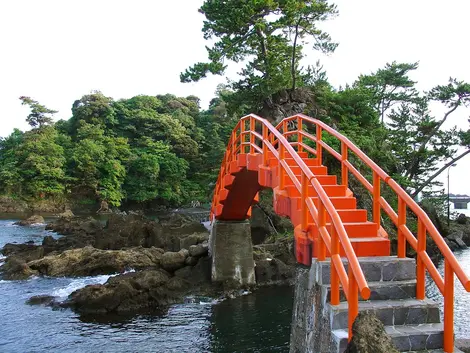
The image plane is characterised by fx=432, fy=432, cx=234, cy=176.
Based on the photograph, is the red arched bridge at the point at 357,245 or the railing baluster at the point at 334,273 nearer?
the red arched bridge at the point at 357,245

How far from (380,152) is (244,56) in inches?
393

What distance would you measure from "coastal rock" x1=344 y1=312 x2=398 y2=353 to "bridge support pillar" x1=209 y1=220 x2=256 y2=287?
1254cm

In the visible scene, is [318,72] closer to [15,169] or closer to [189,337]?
[189,337]

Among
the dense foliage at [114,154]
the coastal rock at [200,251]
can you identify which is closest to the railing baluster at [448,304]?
the coastal rock at [200,251]

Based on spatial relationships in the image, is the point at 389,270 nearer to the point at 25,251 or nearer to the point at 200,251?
the point at 200,251

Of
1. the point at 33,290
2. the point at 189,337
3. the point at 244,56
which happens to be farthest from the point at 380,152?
the point at 33,290

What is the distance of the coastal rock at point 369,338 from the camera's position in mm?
3631

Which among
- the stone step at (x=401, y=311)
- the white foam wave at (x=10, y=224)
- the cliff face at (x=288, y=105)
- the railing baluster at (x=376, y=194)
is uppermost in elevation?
the cliff face at (x=288, y=105)

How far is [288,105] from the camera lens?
2786 centimetres

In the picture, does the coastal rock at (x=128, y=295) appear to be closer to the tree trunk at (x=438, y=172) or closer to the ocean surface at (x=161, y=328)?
the ocean surface at (x=161, y=328)

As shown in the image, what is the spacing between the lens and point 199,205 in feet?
168

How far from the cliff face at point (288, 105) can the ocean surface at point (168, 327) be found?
13.8 m

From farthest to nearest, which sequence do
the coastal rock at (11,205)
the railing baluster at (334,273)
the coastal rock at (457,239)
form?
1. the coastal rock at (11,205)
2. the coastal rock at (457,239)
3. the railing baluster at (334,273)

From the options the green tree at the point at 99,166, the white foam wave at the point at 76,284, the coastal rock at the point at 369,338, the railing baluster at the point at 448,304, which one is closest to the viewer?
the coastal rock at the point at 369,338
